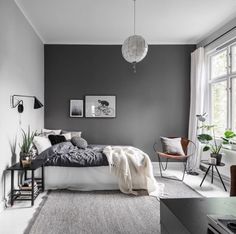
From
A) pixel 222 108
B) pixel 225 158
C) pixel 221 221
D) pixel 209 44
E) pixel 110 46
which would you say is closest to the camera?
pixel 221 221

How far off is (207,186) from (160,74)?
9.33 ft

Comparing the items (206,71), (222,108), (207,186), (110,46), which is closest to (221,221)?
(207,186)

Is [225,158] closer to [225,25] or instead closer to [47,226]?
[225,25]

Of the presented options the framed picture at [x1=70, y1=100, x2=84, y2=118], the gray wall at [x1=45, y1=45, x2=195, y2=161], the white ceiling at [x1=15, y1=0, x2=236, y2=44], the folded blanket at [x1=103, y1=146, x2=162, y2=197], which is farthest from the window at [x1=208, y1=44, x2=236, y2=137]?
the framed picture at [x1=70, y1=100, x2=84, y2=118]

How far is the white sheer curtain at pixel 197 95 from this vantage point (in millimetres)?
5324

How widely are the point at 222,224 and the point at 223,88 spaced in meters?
4.38

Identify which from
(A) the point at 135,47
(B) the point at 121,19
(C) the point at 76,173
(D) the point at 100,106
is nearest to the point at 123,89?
(D) the point at 100,106

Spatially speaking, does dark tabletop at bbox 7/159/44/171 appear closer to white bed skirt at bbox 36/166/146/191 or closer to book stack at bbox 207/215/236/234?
white bed skirt at bbox 36/166/146/191

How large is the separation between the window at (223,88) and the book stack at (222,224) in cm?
385

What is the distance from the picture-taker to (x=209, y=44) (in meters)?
5.15

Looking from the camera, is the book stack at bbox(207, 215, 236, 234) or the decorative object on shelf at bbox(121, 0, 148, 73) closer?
the book stack at bbox(207, 215, 236, 234)

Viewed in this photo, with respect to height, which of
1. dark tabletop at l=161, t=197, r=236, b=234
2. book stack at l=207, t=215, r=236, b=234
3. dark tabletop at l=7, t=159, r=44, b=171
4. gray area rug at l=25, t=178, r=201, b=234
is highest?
book stack at l=207, t=215, r=236, b=234

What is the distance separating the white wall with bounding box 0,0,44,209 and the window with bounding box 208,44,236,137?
3.77 metres

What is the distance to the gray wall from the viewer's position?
5.76m
